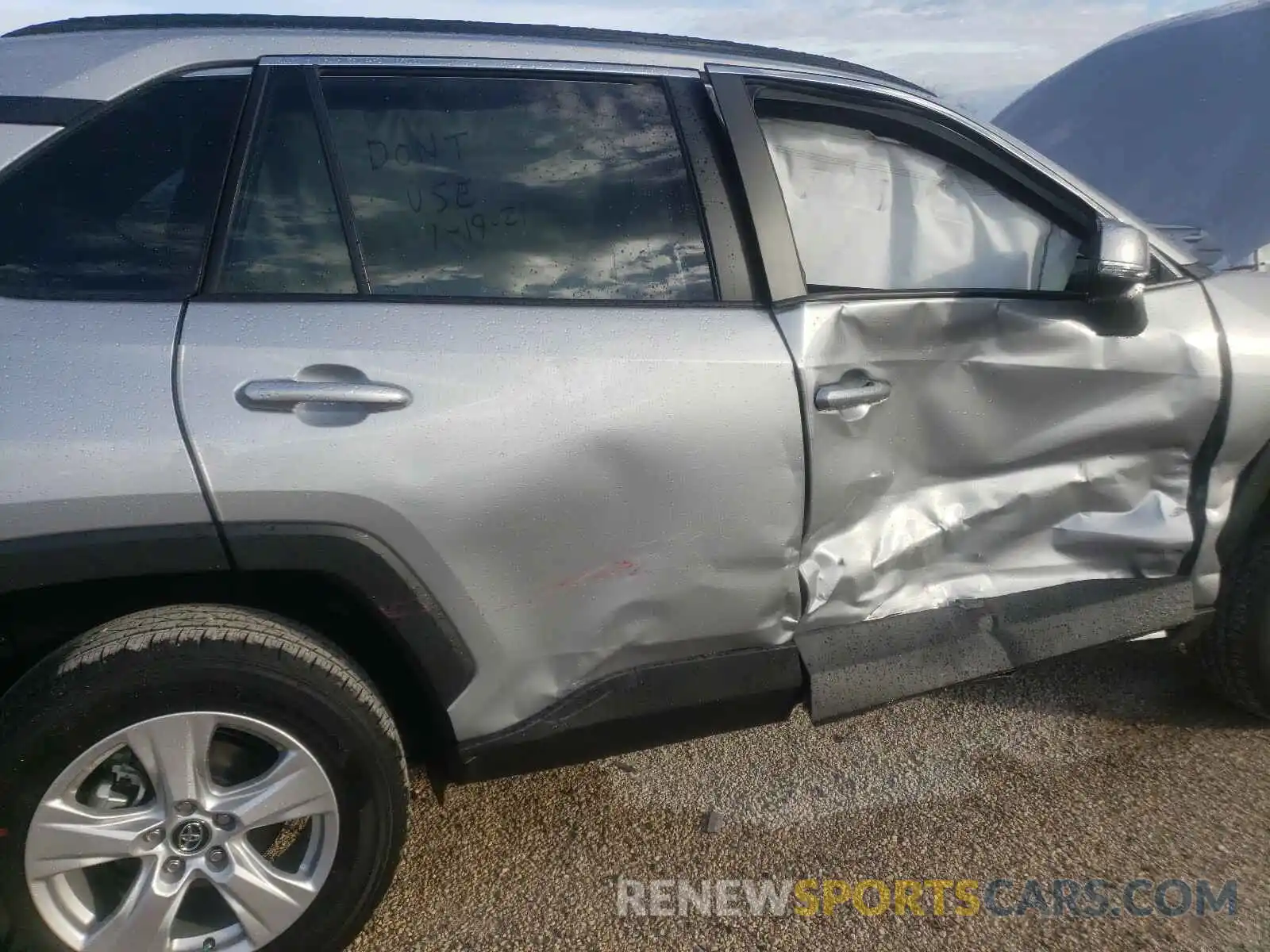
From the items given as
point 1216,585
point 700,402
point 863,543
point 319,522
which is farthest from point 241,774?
point 1216,585

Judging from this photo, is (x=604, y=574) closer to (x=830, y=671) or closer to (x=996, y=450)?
(x=830, y=671)

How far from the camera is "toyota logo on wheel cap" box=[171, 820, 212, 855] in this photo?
5.98ft

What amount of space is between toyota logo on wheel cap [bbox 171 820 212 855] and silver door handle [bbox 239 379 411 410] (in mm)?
830

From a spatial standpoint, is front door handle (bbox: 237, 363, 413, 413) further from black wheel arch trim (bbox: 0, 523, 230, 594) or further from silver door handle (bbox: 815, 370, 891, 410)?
silver door handle (bbox: 815, 370, 891, 410)

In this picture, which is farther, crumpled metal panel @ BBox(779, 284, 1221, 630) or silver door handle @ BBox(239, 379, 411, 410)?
crumpled metal panel @ BBox(779, 284, 1221, 630)

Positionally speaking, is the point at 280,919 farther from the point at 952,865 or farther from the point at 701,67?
the point at 701,67

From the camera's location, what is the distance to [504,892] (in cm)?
225

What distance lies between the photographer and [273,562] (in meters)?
1.79

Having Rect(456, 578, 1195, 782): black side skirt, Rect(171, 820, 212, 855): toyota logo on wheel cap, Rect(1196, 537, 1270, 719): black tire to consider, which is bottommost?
Rect(1196, 537, 1270, 719): black tire

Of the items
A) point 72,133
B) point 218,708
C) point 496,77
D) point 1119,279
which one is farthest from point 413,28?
point 1119,279

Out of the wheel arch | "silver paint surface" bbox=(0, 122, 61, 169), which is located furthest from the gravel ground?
"silver paint surface" bbox=(0, 122, 61, 169)

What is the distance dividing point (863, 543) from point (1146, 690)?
1363 mm

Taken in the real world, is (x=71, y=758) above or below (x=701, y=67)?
below

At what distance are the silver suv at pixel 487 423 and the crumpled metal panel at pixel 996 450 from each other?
0.01 metres
